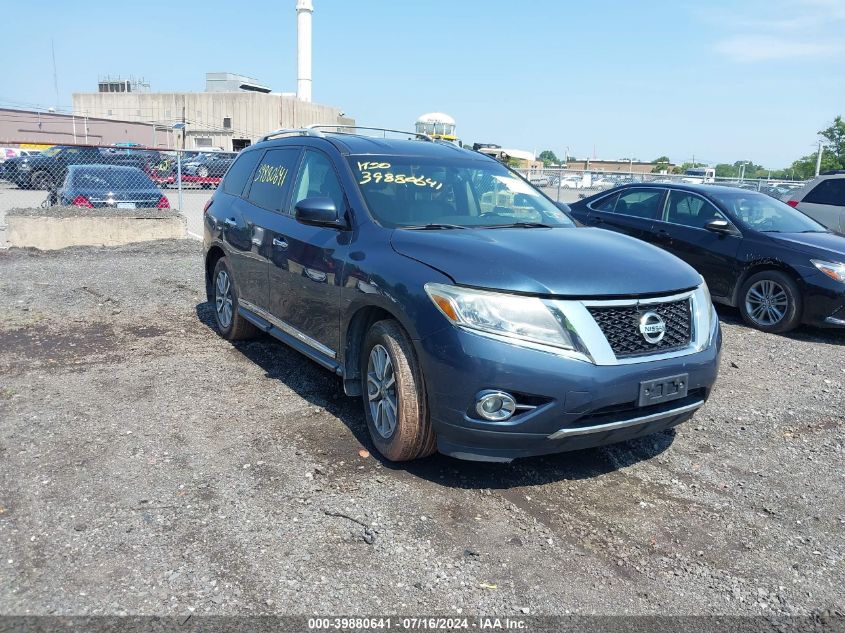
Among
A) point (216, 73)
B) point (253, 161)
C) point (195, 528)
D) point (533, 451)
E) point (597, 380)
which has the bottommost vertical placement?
point (195, 528)

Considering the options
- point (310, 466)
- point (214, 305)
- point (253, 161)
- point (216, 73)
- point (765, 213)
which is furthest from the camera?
point (216, 73)

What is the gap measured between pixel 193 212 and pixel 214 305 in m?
12.3

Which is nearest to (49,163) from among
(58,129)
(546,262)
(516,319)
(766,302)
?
(766,302)

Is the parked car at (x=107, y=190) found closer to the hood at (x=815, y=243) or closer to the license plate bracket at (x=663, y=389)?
the hood at (x=815, y=243)

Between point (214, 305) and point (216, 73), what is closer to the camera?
point (214, 305)

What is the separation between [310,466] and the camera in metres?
3.96

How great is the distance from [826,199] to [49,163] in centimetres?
2171

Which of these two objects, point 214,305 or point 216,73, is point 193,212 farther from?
point 216,73

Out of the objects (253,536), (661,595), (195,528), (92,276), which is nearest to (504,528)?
(661,595)

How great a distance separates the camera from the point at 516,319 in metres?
3.35

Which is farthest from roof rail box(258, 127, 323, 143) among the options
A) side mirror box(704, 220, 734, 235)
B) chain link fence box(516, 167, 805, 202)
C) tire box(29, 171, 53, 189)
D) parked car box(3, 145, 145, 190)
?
tire box(29, 171, 53, 189)

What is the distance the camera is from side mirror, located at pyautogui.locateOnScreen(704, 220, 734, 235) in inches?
318

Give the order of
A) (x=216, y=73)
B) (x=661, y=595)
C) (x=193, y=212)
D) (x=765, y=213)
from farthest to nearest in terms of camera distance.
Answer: (x=216, y=73) → (x=193, y=212) → (x=765, y=213) → (x=661, y=595)

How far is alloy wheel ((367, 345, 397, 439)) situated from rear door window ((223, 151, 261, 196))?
2.75m
